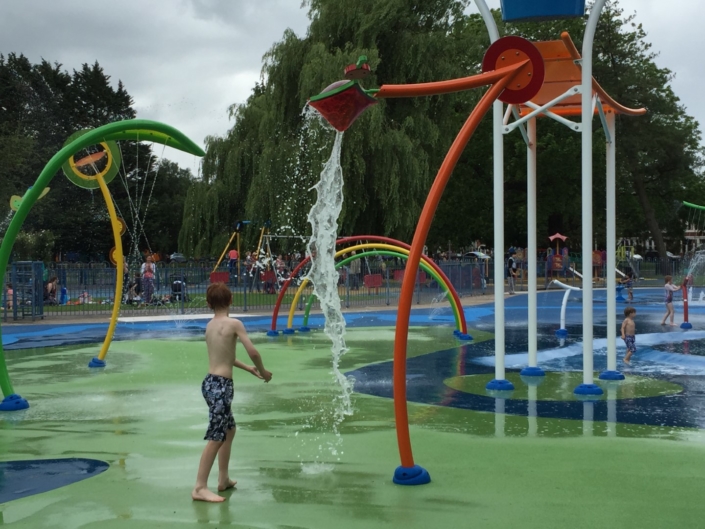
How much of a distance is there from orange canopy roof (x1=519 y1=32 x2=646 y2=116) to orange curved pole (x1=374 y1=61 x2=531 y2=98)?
116 inches

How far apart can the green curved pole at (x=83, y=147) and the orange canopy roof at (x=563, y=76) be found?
178 inches

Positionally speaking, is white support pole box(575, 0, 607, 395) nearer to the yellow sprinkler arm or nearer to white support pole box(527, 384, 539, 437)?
white support pole box(527, 384, 539, 437)

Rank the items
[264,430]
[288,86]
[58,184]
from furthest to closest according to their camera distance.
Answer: [58,184] < [288,86] < [264,430]

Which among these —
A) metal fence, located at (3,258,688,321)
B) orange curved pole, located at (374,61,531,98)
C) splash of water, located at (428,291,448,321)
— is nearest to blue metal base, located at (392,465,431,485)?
orange curved pole, located at (374,61,531,98)

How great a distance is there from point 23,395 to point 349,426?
14.9 ft

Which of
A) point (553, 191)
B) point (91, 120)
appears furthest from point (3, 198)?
point (553, 191)

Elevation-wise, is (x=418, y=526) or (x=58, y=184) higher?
(x=58, y=184)

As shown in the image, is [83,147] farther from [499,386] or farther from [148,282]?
[148,282]

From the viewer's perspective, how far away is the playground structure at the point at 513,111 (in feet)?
19.0

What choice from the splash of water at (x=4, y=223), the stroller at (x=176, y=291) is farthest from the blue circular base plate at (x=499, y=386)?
the splash of water at (x=4, y=223)

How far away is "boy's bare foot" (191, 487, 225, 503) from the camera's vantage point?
532 centimetres

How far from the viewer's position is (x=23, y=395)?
9773 millimetres

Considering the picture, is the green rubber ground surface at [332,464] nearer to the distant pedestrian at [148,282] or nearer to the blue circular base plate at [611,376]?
the blue circular base plate at [611,376]

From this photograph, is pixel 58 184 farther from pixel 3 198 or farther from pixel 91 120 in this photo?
pixel 3 198
